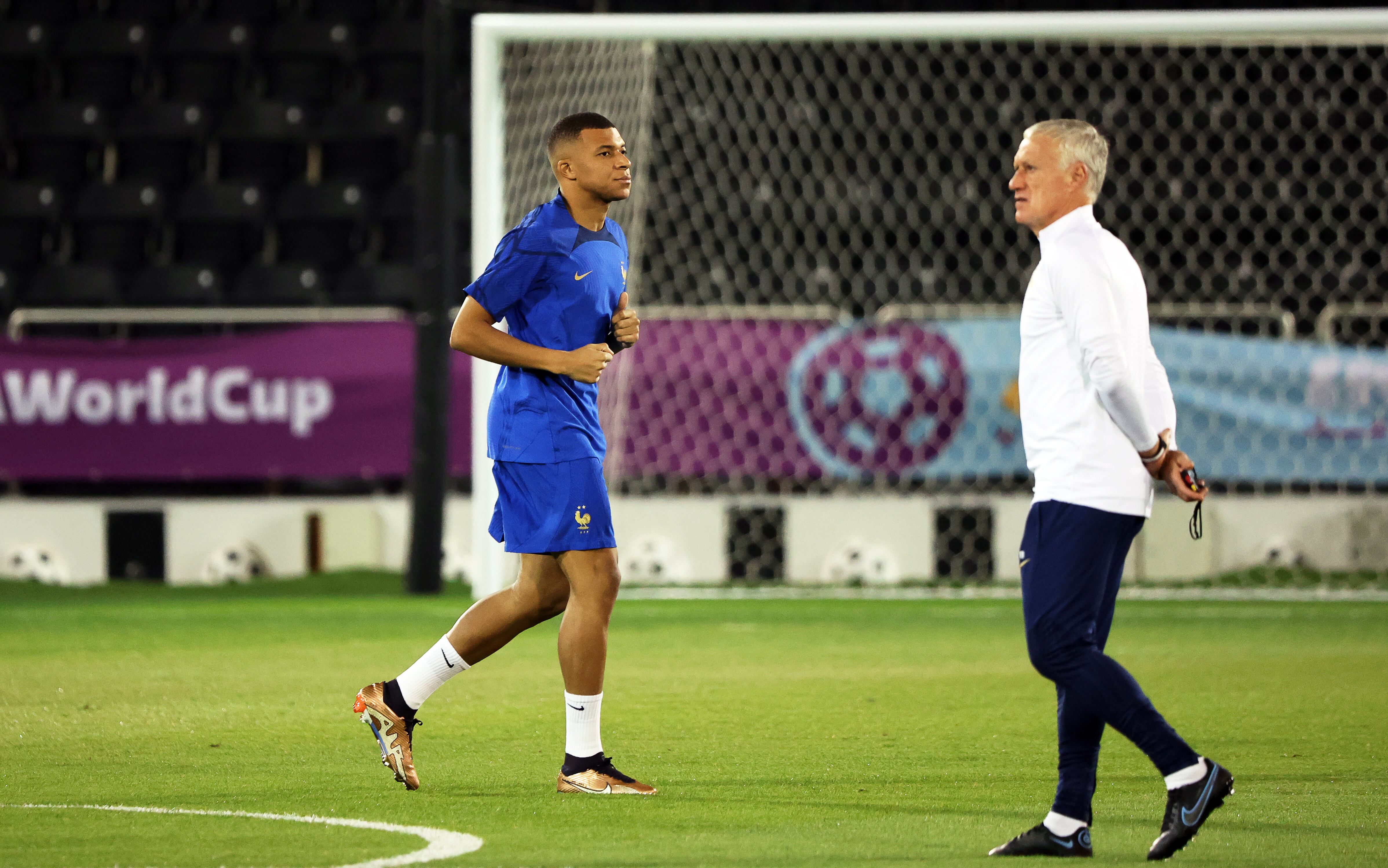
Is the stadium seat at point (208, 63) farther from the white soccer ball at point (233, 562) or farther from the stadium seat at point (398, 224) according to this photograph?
the white soccer ball at point (233, 562)

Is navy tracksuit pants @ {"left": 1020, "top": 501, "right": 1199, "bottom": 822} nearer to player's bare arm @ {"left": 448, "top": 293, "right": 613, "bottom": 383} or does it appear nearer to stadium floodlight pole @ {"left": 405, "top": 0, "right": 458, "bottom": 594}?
player's bare arm @ {"left": 448, "top": 293, "right": 613, "bottom": 383}

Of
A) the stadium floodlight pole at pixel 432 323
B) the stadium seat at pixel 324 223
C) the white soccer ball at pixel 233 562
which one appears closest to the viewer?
the stadium floodlight pole at pixel 432 323

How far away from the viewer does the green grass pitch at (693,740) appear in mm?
3812

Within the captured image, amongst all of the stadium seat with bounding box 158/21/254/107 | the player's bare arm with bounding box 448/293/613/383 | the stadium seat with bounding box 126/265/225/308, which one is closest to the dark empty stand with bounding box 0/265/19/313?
the stadium seat with bounding box 126/265/225/308

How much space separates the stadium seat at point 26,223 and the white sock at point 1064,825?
42.3ft

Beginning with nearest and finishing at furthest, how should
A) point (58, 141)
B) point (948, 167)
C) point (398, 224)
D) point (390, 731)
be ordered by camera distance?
point (390, 731) < point (948, 167) < point (398, 224) < point (58, 141)

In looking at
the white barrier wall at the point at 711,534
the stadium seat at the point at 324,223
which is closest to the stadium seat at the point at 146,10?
the stadium seat at the point at 324,223

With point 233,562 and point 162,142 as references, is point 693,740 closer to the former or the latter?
point 233,562

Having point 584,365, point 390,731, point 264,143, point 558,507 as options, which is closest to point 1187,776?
point 558,507

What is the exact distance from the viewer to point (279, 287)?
14.3 metres

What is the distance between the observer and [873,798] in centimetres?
439

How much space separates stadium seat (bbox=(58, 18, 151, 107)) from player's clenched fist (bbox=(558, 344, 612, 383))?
40.6 ft

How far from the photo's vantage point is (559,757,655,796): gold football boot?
14.6ft

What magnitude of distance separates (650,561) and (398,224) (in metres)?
4.90
